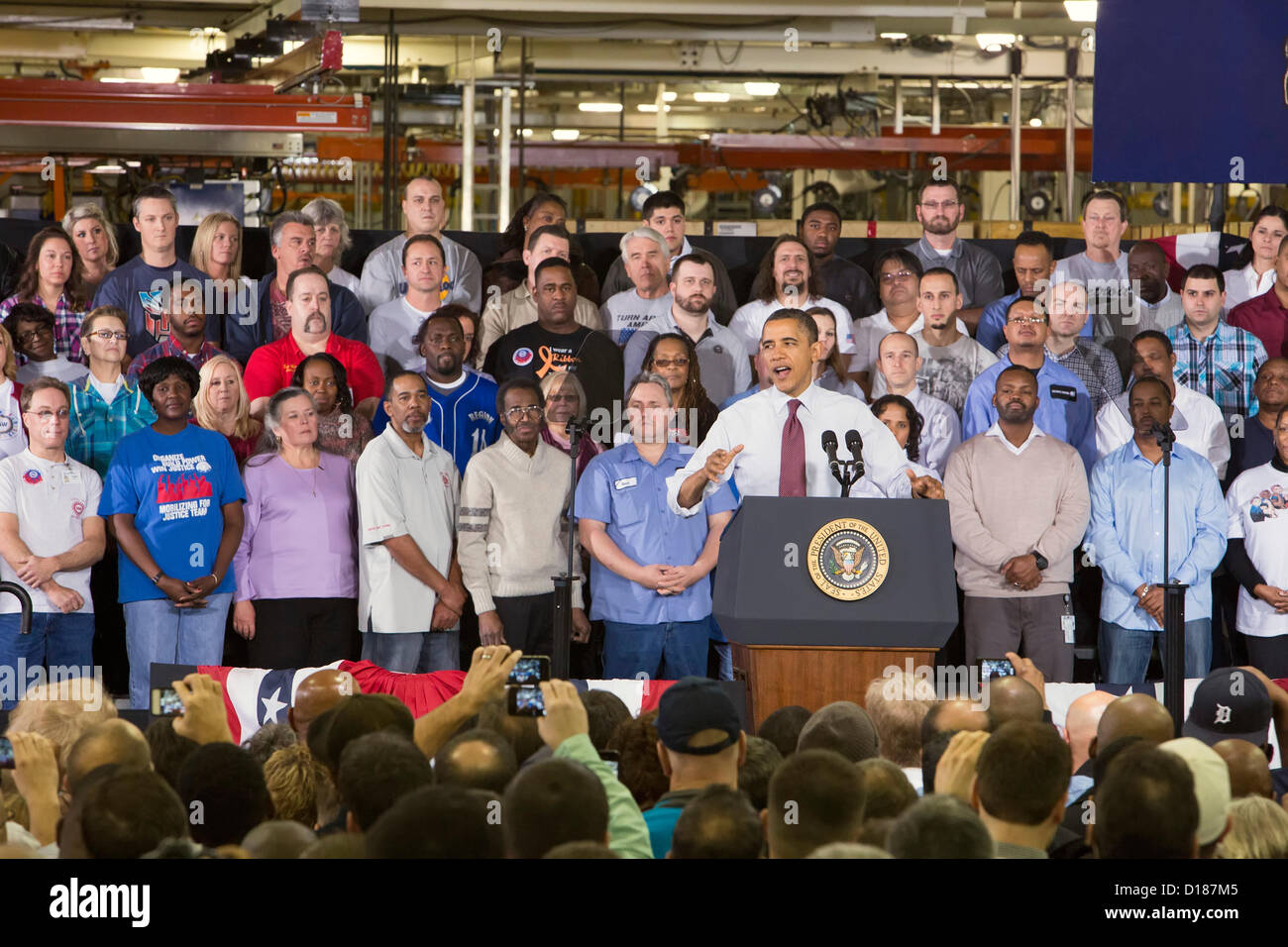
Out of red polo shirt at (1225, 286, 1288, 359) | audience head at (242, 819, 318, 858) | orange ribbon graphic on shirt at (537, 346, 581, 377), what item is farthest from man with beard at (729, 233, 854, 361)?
audience head at (242, 819, 318, 858)

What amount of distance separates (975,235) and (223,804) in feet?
28.2

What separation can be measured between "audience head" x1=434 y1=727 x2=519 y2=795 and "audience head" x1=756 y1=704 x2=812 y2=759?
33.0 inches

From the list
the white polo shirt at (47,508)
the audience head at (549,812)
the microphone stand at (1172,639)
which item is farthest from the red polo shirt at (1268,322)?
the audience head at (549,812)

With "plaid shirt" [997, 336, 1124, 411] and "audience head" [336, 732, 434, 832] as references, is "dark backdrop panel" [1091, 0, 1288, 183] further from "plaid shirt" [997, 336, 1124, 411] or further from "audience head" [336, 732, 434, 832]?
"audience head" [336, 732, 434, 832]

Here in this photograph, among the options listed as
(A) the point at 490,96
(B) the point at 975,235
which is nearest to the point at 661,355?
(B) the point at 975,235

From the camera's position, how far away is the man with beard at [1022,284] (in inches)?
282

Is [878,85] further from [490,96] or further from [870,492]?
[870,492]

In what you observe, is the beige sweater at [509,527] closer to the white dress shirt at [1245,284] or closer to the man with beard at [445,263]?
the man with beard at [445,263]

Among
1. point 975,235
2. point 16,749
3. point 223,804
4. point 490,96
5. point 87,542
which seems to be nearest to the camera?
point 223,804

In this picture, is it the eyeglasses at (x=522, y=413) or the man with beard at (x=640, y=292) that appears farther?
the man with beard at (x=640, y=292)

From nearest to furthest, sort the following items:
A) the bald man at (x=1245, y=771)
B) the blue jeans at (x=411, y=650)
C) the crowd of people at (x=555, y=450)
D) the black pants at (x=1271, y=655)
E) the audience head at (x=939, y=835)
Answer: the audience head at (x=939, y=835)
the bald man at (x=1245, y=771)
the crowd of people at (x=555, y=450)
the blue jeans at (x=411, y=650)
the black pants at (x=1271, y=655)

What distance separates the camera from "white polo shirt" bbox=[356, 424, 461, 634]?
6.14 metres

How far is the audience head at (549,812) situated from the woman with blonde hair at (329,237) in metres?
4.93

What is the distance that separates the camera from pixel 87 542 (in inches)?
240
